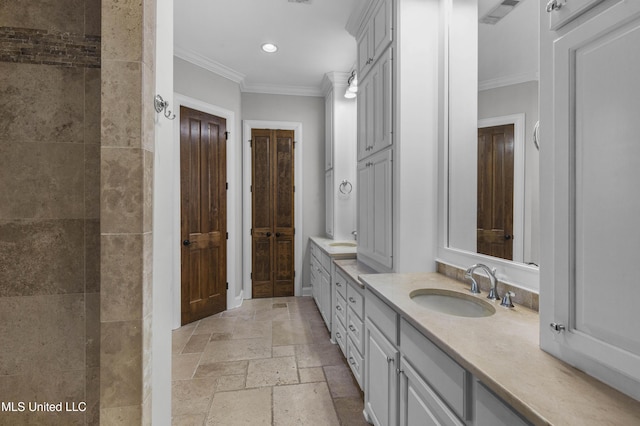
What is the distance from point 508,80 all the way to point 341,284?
1.88m

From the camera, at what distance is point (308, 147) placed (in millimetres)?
4473

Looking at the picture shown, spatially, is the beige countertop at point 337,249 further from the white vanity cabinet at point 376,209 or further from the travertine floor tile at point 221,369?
the travertine floor tile at point 221,369

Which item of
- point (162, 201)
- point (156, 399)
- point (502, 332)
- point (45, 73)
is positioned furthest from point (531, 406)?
point (45, 73)

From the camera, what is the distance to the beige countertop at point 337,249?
291 centimetres

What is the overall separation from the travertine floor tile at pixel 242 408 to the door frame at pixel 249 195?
2.20 meters

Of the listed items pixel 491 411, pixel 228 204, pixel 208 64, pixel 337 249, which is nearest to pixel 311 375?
pixel 337 249

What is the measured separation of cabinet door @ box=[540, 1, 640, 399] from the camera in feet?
2.31

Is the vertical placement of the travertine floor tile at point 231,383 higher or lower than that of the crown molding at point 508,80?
lower

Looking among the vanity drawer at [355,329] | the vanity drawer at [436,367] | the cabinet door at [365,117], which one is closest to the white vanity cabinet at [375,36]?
the cabinet door at [365,117]

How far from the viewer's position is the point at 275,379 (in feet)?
7.63

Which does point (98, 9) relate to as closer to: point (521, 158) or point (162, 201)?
point (162, 201)

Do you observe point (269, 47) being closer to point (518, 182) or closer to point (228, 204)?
point (228, 204)

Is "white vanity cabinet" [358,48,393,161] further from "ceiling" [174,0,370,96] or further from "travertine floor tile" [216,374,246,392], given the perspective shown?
"travertine floor tile" [216,374,246,392]

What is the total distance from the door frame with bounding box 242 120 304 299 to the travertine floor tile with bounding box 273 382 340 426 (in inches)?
87.1
